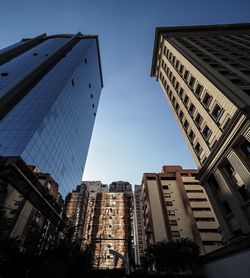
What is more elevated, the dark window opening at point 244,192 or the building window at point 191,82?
the building window at point 191,82

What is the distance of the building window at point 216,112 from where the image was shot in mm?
23341

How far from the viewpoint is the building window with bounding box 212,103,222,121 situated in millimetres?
23341

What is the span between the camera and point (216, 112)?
80.3ft

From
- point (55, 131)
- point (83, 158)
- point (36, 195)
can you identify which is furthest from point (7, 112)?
point (83, 158)

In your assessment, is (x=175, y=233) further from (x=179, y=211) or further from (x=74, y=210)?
(x=74, y=210)

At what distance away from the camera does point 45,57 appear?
194ft

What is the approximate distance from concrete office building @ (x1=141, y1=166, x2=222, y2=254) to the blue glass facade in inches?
966

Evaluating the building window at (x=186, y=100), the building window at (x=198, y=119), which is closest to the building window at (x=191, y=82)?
the building window at (x=186, y=100)

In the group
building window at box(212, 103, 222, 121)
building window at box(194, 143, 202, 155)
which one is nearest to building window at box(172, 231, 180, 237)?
building window at box(194, 143, 202, 155)

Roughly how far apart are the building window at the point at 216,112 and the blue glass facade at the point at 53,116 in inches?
1072

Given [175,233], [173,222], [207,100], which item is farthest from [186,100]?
[175,233]

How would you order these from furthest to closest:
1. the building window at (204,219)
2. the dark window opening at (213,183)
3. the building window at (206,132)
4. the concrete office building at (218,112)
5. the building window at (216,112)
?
the building window at (204,219) → the building window at (206,132) → the dark window opening at (213,183) → the building window at (216,112) → the concrete office building at (218,112)

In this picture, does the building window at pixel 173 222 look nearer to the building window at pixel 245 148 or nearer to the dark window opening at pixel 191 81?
the dark window opening at pixel 191 81

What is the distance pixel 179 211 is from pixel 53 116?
140ft
